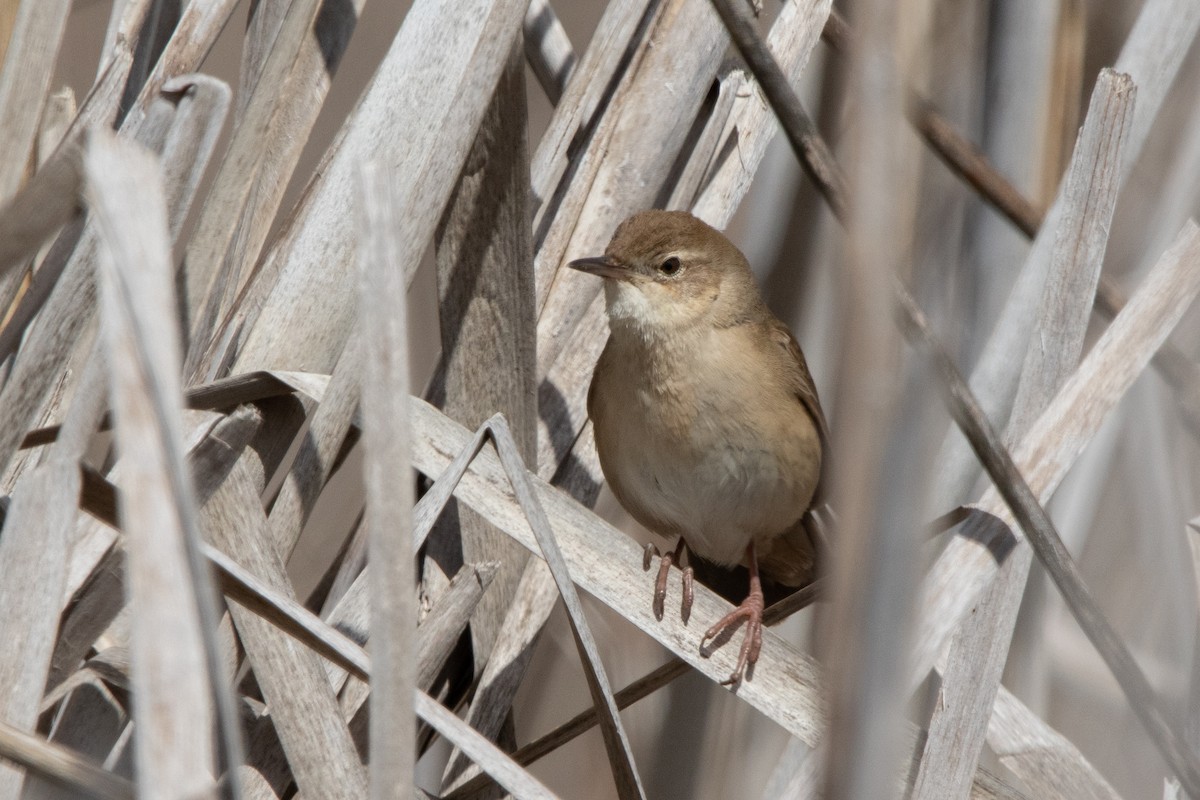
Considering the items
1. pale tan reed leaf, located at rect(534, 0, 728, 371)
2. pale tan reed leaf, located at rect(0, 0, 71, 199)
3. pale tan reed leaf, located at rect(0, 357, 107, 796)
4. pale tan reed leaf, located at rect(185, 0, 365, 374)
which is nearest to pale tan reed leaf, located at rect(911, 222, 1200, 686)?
pale tan reed leaf, located at rect(534, 0, 728, 371)

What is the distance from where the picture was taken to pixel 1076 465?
6.99 feet

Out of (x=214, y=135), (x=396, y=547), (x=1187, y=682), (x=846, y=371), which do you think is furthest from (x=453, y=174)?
(x=1187, y=682)

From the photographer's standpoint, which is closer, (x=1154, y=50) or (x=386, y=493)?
(x=386, y=493)

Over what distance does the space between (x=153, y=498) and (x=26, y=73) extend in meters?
1.07

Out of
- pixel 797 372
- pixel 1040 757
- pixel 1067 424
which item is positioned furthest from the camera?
pixel 797 372

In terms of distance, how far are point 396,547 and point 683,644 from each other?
2.76 feet

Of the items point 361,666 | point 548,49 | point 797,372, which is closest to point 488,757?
point 361,666

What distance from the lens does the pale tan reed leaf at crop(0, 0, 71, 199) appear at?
67.4 inches

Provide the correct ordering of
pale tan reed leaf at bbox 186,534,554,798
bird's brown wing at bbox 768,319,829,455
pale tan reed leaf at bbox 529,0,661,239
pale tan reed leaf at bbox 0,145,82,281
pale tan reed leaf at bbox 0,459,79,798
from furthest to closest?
bird's brown wing at bbox 768,319,829,455
pale tan reed leaf at bbox 529,0,661,239
pale tan reed leaf at bbox 186,534,554,798
pale tan reed leaf at bbox 0,459,79,798
pale tan reed leaf at bbox 0,145,82,281

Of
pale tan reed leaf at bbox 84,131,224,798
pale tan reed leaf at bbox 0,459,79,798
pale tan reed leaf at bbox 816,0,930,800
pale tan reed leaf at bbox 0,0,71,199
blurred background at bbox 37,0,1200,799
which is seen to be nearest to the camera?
pale tan reed leaf at bbox 816,0,930,800

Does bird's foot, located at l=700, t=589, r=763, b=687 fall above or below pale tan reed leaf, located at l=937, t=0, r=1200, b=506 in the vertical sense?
below

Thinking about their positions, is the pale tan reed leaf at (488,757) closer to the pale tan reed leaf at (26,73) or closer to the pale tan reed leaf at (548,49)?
the pale tan reed leaf at (26,73)

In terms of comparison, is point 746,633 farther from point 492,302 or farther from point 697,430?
point 492,302

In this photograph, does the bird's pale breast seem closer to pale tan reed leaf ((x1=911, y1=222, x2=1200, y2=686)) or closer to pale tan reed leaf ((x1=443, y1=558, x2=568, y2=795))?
Answer: pale tan reed leaf ((x1=443, y1=558, x2=568, y2=795))
